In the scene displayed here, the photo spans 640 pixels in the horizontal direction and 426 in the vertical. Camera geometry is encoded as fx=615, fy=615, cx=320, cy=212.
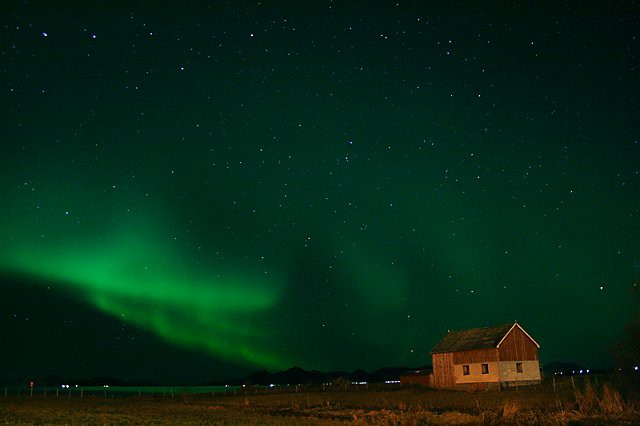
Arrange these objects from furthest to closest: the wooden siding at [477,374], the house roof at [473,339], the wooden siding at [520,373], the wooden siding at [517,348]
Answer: the house roof at [473,339]
the wooden siding at [517,348]
the wooden siding at [477,374]
the wooden siding at [520,373]

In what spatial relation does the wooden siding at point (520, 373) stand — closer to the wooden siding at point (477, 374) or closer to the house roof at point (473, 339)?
the wooden siding at point (477, 374)

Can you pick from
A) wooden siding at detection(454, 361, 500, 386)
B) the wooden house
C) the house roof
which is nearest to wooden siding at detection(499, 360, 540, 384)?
the wooden house

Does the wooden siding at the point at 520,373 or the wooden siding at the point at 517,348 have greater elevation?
the wooden siding at the point at 517,348

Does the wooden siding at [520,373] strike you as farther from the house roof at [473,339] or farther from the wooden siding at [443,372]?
the wooden siding at [443,372]

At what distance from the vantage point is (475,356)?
55688 millimetres

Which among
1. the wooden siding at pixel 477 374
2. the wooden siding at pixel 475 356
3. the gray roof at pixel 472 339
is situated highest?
the gray roof at pixel 472 339

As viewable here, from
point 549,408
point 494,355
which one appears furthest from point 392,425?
point 494,355

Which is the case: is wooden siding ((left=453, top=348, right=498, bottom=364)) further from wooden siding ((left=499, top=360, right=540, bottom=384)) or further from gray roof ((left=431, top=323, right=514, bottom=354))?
wooden siding ((left=499, top=360, right=540, bottom=384))

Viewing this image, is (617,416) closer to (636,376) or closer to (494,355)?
(636,376)

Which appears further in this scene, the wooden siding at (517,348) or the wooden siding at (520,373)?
the wooden siding at (517,348)

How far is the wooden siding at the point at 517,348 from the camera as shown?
53747 mm

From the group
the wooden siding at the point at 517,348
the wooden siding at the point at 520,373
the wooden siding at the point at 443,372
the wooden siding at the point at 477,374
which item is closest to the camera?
the wooden siding at the point at 520,373

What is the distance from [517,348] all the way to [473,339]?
454 centimetres

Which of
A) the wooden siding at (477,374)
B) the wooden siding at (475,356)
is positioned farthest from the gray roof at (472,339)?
the wooden siding at (477,374)
